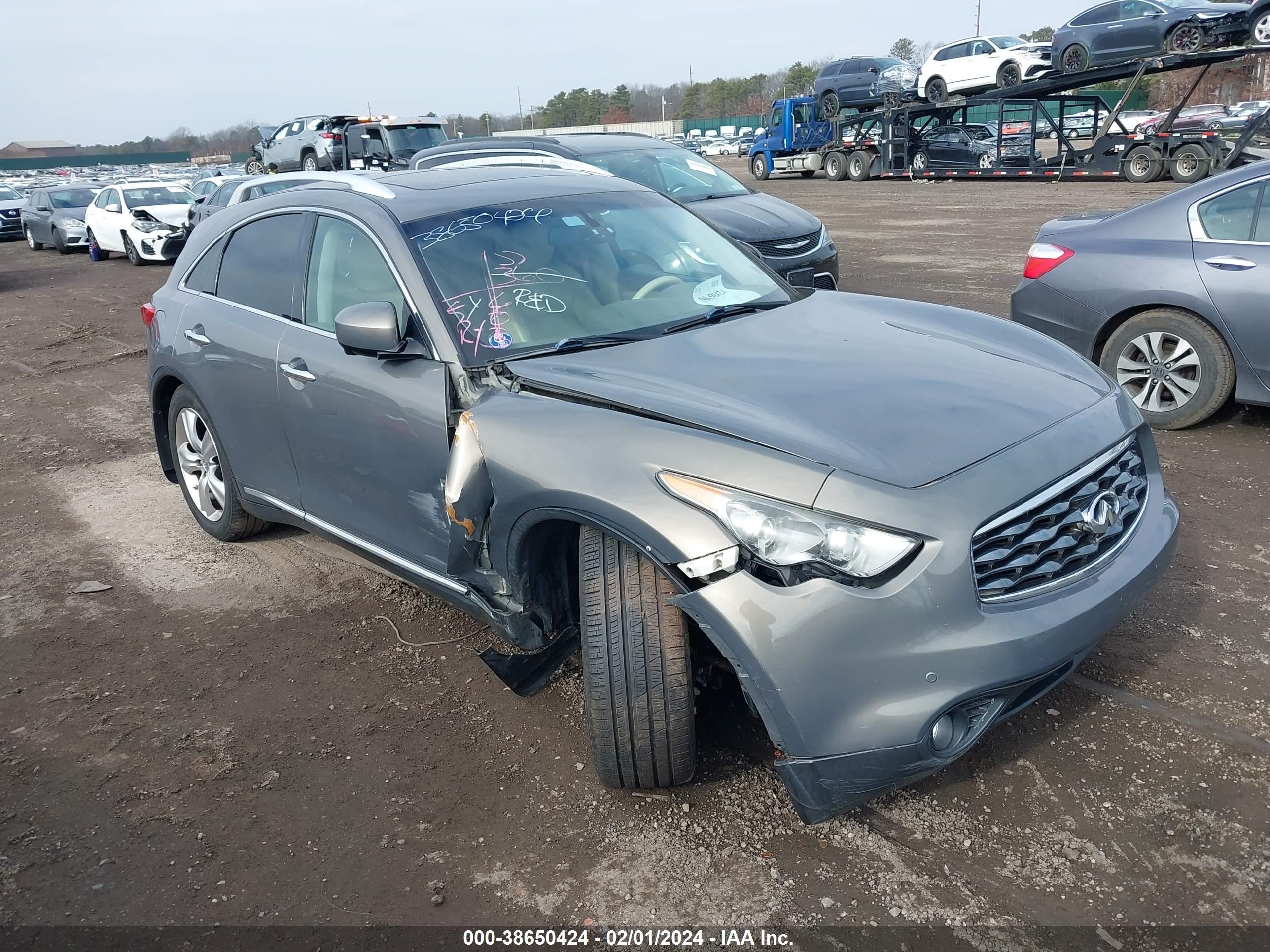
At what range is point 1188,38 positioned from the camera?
21453 millimetres

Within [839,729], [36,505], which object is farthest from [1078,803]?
[36,505]

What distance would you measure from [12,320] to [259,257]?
1182cm

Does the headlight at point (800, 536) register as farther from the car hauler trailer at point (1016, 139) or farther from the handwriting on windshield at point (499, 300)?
the car hauler trailer at point (1016, 139)

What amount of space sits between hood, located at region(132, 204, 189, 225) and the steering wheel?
17378 millimetres

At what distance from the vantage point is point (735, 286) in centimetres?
407

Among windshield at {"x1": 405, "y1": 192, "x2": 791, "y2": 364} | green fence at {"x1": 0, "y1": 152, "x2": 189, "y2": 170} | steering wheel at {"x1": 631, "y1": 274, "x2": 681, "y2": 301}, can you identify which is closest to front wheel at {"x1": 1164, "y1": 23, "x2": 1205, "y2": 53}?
windshield at {"x1": 405, "y1": 192, "x2": 791, "y2": 364}

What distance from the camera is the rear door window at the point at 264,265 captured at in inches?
166

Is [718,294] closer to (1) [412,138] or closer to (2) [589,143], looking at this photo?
(2) [589,143]

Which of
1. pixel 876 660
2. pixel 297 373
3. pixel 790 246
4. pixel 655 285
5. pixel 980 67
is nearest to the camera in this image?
pixel 876 660

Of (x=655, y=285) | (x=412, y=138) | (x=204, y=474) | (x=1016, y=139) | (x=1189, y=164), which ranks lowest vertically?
(x=1189, y=164)

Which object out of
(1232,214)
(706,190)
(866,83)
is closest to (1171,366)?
(1232,214)

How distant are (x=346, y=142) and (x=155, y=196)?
19.4 ft

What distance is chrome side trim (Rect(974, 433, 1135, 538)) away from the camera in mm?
2518

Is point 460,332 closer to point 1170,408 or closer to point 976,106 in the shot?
point 1170,408
